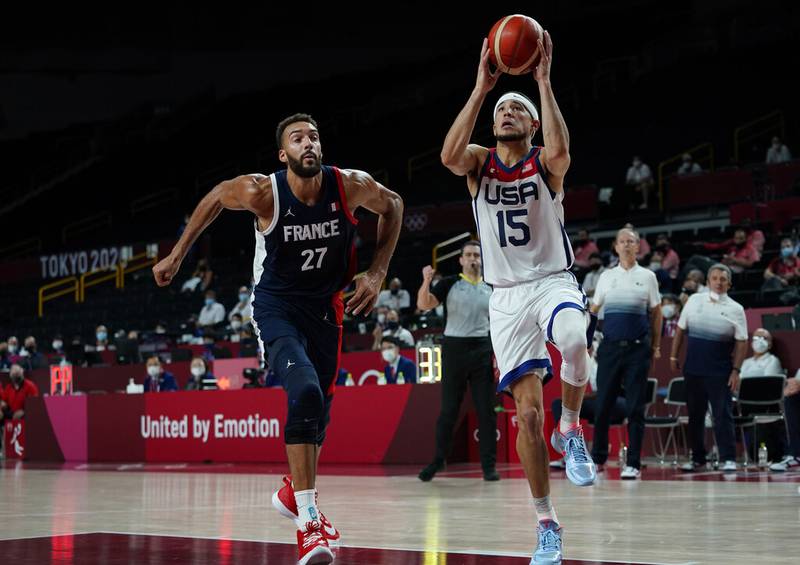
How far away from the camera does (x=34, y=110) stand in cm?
4094

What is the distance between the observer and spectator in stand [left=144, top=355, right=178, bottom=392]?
18.4 meters

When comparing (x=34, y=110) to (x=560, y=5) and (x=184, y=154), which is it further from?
(x=560, y=5)

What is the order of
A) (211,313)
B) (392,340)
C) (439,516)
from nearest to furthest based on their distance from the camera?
(439,516) → (392,340) → (211,313)

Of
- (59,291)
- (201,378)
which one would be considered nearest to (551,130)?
(201,378)

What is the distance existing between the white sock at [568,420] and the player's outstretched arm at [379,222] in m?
1.17

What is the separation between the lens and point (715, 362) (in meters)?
12.0

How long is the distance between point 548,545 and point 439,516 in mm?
2763

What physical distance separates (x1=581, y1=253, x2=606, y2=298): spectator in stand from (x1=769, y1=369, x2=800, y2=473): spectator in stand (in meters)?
6.81

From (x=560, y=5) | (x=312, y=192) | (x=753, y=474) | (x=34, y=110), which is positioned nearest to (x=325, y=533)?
(x=312, y=192)

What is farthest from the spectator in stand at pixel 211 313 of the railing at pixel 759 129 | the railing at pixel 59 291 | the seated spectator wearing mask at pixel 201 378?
the railing at pixel 759 129

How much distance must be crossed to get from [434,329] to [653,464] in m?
5.80

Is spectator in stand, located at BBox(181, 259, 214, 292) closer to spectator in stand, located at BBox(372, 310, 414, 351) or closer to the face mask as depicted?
spectator in stand, located at BBox(372, 310, 414, 351)

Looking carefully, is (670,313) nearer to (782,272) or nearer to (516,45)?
(782,272)

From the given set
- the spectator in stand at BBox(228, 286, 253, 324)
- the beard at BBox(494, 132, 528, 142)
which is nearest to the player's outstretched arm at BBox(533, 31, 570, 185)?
the beard at BBox(494, 132, 528, 142)
